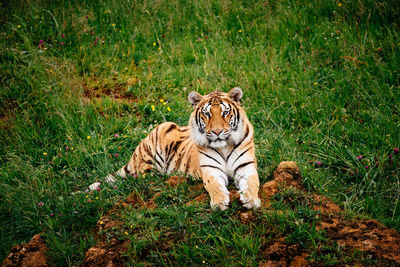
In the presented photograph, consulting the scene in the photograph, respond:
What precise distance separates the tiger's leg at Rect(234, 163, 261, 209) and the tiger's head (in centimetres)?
34

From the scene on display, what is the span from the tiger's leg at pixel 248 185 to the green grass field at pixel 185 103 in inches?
5.5

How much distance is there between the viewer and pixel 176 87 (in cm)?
596

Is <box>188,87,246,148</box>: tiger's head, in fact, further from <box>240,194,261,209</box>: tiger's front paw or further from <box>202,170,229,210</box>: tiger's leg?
<box>240,194,261,209</box>: tiger's front paw

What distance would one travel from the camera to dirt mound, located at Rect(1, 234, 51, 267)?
9.21ft

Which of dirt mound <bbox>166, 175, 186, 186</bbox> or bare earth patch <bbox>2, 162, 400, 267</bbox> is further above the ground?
bare earth patch <bbox>2, 162, 400, 267</bbox>

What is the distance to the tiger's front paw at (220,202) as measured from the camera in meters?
3.29

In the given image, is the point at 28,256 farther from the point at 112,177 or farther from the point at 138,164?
the point at 138,164

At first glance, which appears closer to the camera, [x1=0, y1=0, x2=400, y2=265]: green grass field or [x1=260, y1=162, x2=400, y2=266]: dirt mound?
[x1=260, y1=162, x2=400, y2=266]: dirt mound

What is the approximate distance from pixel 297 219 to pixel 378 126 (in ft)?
7.12

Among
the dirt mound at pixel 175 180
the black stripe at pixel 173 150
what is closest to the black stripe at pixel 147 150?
the black stripe at pixel 173 150

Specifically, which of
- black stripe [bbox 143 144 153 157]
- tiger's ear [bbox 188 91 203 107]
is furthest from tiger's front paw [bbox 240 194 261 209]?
black stripe [bbox 143 144 153 157]

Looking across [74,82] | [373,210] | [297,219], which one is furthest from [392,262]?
[74,82]

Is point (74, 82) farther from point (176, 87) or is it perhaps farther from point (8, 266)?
point (8, 266)

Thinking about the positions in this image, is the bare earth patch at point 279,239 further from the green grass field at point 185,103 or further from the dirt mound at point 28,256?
the green grass field at point 185,103
